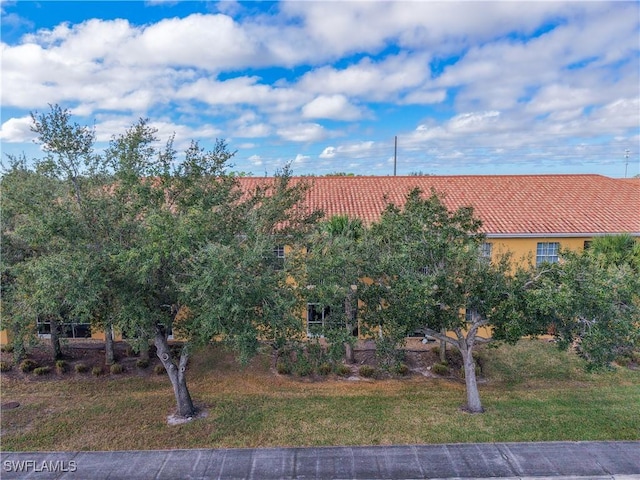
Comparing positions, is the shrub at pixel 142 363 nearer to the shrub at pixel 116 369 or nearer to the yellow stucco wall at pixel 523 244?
the shrub at pixel 116 369

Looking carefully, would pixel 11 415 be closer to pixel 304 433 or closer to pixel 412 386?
pixel 304 433

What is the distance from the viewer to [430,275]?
12.1 meters

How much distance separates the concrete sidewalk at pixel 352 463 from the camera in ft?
35.9

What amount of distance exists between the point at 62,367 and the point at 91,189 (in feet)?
29.6

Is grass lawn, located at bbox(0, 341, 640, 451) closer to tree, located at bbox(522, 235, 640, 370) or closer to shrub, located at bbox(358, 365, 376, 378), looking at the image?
shrub, located at bbox(358, 365, 376, 378)

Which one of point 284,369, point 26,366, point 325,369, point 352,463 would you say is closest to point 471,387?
point 352,463

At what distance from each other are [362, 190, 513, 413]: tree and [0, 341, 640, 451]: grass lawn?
2.89 m

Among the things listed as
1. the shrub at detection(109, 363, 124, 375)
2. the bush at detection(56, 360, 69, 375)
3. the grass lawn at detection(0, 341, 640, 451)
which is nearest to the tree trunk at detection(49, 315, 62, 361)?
the bush at detection(56, 360, 69, 375)

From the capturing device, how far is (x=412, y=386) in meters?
16.1

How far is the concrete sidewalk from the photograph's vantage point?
35.9ft

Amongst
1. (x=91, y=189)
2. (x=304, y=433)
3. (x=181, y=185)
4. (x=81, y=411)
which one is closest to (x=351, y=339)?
(x=304, y=433)

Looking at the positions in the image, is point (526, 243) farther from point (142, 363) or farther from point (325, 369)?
point (142, 363)

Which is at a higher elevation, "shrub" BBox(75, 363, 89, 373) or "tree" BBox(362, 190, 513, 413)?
"tree" BBox(362, 190, 513, 413)

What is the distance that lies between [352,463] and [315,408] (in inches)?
125
